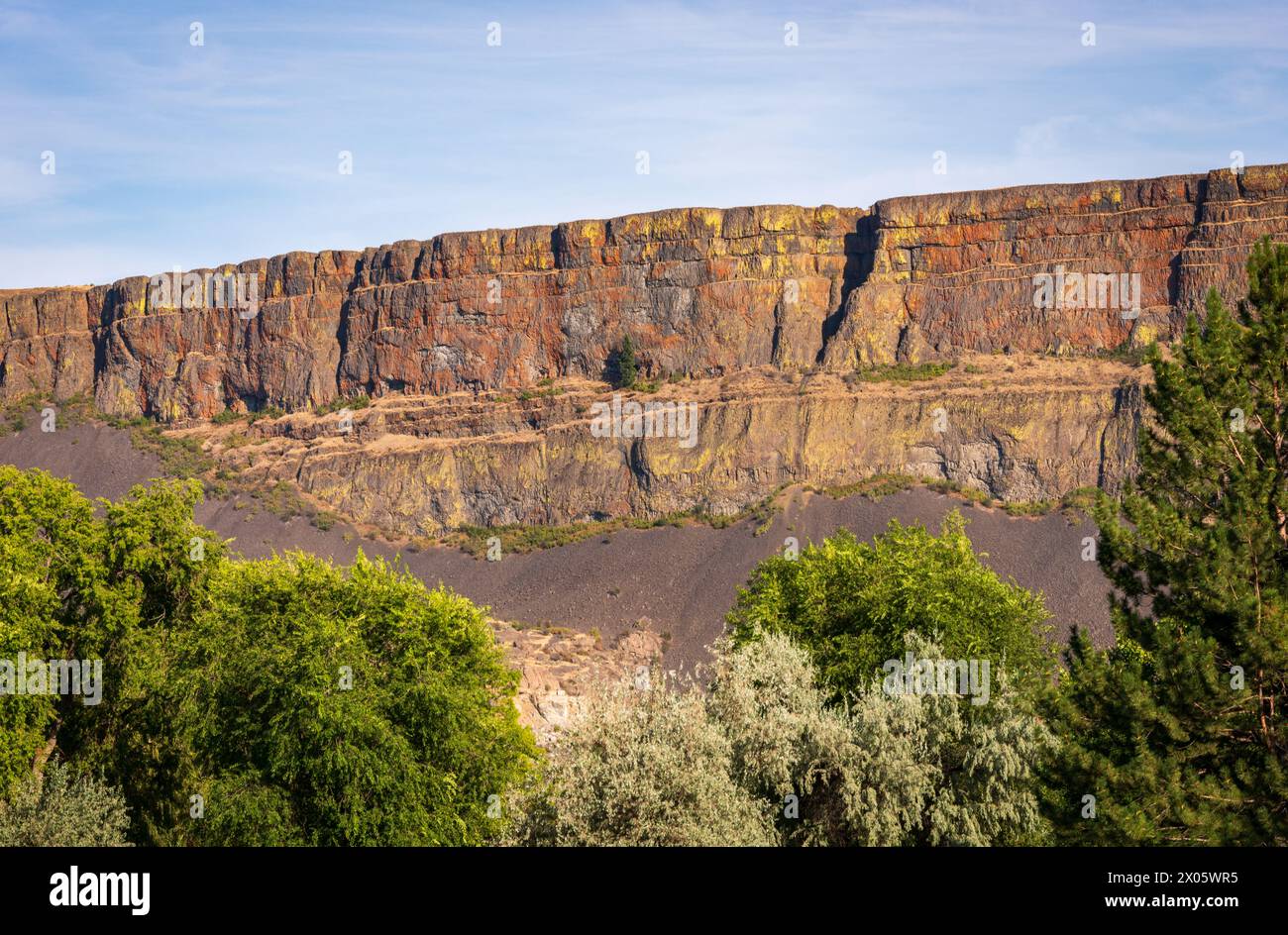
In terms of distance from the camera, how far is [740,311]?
347ft

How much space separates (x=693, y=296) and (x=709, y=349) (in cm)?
402

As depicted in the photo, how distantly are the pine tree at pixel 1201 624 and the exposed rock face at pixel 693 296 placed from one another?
73.4 metres

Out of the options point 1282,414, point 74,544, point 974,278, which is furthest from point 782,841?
point 974,278

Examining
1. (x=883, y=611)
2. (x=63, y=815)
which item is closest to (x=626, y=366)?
(x=883, y=611)

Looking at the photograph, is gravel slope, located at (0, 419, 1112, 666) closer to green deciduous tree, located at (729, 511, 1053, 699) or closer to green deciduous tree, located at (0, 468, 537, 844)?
green deciduous tree, located at (729, 511, 1053, 699)

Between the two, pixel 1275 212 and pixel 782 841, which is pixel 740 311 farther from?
pixel 782 841

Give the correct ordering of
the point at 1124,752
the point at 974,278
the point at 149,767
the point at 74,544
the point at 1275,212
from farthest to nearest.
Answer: the point at 974,278 → the point at 1275,212 → the point at 74,544 → the point at 149,767 → the point at 1124,752

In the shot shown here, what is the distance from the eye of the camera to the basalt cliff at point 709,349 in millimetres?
95188

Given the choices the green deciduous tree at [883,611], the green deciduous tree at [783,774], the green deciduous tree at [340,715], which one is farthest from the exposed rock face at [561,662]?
the green deciduous tree at [783,774]

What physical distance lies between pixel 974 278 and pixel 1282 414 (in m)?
78.6

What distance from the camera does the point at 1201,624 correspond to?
24078 millimetres

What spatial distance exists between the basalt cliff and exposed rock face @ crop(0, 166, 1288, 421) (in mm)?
171

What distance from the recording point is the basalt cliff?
312ft

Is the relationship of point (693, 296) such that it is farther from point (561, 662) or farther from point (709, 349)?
point (561, 662)
